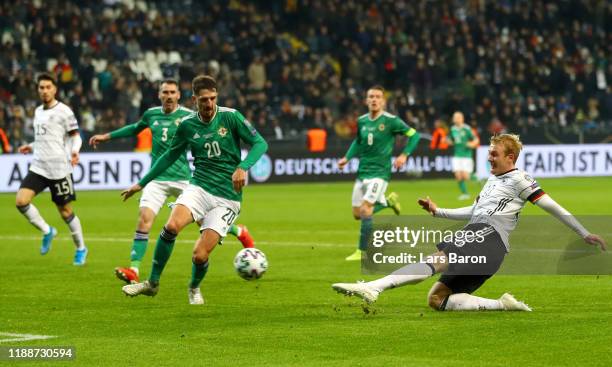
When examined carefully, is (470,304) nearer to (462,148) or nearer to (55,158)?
(55,158)

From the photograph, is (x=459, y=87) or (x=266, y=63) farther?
(x=459, y=87)

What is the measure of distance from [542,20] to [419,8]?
5111 mm

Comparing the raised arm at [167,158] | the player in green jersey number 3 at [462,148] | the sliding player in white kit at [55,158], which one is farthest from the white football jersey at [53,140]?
the player in green jersey number 3 at [462,148]

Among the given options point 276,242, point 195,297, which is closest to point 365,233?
point 276,242

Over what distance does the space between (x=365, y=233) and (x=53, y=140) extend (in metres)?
4.28

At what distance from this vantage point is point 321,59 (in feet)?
127

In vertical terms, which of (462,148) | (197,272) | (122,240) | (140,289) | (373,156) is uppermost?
(373,156)

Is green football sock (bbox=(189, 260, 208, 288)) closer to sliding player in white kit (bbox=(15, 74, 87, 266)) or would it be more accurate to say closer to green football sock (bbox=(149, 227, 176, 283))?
green football sock (bbox=(149, 227, 176, 283))

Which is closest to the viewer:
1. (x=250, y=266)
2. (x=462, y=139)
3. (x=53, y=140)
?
(x=250, y=266)

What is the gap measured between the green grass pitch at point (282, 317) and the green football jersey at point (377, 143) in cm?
132

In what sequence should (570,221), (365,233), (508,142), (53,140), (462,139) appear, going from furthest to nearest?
1. (462,139)
2. (365,233)
3. (53,140)
4. (508,142)
5. (570,221)

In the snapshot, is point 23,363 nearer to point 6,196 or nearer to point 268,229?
point 268,229

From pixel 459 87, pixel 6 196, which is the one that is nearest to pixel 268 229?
pixel 6 196

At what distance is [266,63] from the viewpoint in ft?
119
